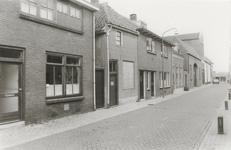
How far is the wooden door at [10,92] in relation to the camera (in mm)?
6789

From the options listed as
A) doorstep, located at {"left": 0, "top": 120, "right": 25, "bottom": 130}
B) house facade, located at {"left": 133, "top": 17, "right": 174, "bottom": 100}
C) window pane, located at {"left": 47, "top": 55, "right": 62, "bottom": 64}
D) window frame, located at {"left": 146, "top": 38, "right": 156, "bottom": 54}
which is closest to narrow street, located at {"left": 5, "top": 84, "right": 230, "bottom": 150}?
doorstep, located at {"left": 0, "top": 120, "right": 25, "bottom": 130}

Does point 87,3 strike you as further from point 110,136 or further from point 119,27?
point 110,136

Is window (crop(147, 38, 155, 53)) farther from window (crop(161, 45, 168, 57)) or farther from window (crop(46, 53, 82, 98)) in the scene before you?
window (crop(46, 53, 82, 98))

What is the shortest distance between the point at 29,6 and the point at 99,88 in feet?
20.2

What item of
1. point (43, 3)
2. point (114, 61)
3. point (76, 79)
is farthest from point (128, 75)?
point (43, 3)

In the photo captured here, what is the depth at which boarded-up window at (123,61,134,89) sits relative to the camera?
45.2 ft

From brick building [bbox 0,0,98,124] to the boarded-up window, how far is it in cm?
371

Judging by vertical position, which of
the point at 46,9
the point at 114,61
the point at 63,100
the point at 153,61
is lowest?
the point at 63,100

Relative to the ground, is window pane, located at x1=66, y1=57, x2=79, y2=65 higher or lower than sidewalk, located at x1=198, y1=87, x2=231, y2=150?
higher

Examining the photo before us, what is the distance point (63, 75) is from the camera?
9.13 meters

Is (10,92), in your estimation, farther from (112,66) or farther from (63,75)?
(112,66)

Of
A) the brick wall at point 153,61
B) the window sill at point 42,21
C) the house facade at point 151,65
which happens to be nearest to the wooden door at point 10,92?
the window sill at point 42,21

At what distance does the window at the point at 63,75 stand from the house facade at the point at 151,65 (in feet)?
23.2

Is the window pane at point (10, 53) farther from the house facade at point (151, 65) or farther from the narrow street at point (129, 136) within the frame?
the house facade at point (151, 65)
